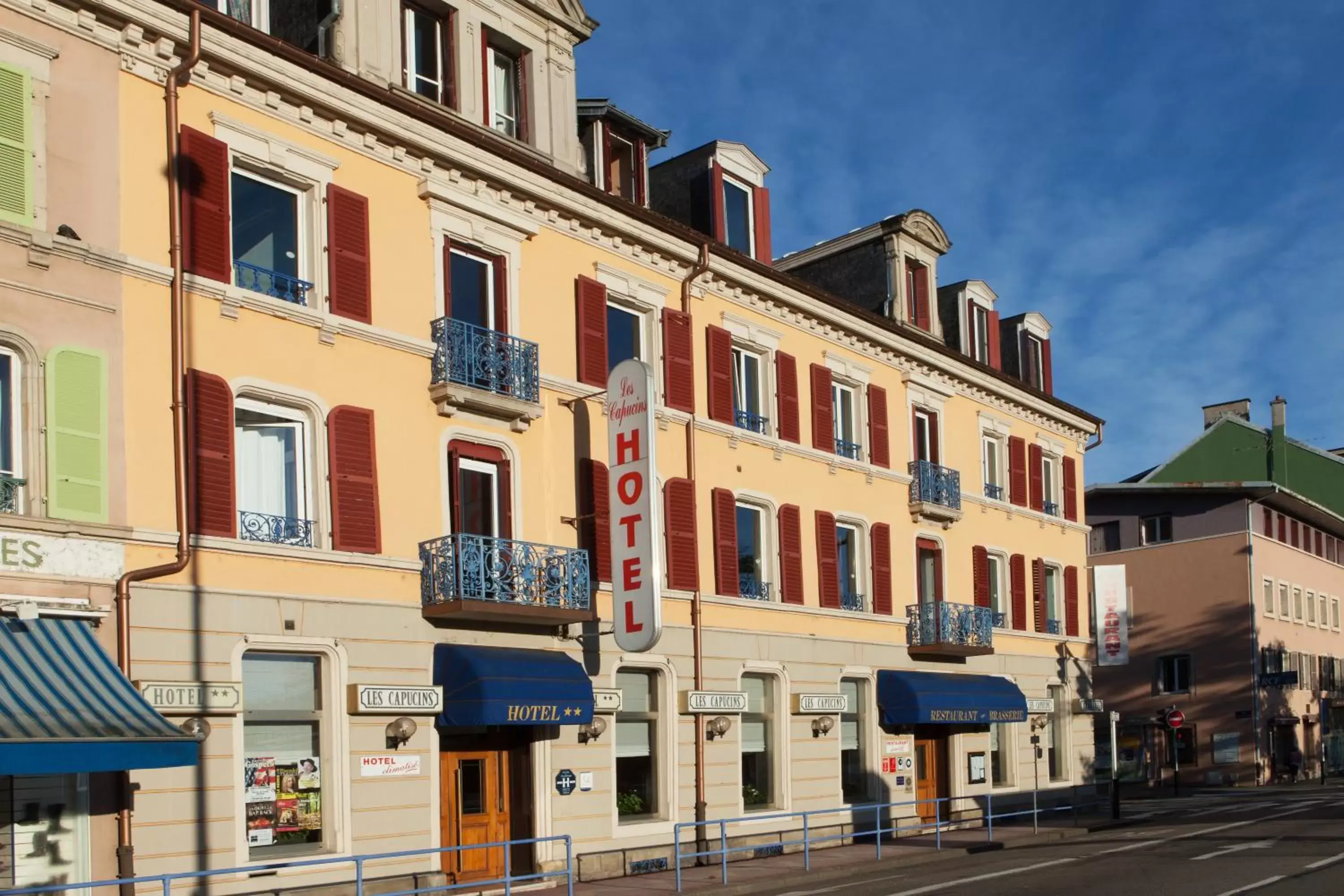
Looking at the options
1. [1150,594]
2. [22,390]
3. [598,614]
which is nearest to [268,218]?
[22,390]

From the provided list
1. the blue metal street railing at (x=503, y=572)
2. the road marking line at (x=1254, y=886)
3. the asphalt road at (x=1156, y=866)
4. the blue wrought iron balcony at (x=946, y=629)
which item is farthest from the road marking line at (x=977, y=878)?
the blue wrought iron balcony at (x=946, y=629)

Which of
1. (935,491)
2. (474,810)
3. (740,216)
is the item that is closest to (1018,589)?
(935,491)

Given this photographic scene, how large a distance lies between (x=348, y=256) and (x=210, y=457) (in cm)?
341

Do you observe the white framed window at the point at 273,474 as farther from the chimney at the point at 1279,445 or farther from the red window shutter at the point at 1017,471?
the chimney at the point at 1279,445

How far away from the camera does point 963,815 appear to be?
1243 inches

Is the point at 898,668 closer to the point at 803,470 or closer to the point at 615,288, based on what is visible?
the point at 803,470

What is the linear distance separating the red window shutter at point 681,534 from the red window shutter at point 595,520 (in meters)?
1.70

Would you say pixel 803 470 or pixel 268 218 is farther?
pixel 803 470

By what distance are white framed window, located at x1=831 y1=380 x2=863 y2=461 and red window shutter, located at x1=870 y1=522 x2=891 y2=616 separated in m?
1.53

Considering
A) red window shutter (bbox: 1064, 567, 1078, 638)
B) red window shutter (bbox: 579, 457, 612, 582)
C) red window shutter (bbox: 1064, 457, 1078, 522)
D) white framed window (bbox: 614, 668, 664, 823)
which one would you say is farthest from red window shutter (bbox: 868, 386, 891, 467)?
red window shutter (bbox: 1064, 457, 1078, 522)

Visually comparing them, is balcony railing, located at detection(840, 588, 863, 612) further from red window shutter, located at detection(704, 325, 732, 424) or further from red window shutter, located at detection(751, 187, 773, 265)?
red window shutter, located at detection(751, 187, 773, 265)

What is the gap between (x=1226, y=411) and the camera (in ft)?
219

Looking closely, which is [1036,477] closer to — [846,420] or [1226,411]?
[846,420]

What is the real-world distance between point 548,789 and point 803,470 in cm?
877
